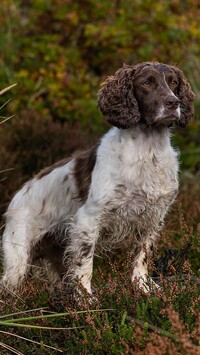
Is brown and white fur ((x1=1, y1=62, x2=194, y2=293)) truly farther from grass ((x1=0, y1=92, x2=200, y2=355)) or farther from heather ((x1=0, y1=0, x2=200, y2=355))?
grass ((x1=0, y1=92, x2=200, y2=355))

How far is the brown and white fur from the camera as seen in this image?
525cm

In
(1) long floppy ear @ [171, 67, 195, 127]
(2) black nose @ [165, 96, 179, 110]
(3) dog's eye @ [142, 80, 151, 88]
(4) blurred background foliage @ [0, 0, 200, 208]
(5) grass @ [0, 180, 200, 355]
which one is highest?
(3) dog's eye @ [142, 80, 151, 88]

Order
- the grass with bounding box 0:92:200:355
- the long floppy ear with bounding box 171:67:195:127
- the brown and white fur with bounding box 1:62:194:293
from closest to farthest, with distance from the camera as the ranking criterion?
1. the grass with bounding box 0:92:200:355
2. the brown and white fur with bounding box 1:62:194:293
3. the long floppy ear with bounding box 171:67:195:127

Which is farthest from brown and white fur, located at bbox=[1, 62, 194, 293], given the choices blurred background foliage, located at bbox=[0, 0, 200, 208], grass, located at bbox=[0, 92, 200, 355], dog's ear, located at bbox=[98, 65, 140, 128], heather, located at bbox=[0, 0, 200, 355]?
blurred background foliage, located at bbox=[0, 0, 200, 208]

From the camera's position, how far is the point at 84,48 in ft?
40.5

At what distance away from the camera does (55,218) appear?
585 centimetres

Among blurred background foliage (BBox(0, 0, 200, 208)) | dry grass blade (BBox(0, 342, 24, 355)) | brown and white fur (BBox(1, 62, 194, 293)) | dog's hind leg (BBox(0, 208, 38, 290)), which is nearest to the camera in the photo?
dry grass blade (BBox(0, 342, 24, 355))

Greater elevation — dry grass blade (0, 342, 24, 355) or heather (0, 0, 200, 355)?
dry grass blade (0, 342, 24, 355)

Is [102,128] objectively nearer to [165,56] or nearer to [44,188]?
[165,56]

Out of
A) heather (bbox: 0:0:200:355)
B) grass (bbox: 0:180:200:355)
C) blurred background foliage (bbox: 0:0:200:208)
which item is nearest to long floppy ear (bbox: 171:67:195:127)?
heather (bbox: 0:0:200:355)

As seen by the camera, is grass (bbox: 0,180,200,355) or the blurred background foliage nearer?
grass (bbox: 0,180,200,355)

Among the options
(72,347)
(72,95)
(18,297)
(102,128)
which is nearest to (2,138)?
(102,128)

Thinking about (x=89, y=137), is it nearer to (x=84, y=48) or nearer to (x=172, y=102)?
(x=84, y=48)

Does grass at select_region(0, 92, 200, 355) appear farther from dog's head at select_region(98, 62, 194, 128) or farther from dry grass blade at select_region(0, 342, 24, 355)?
dog's head at select_region(98, 62, 194, 128)
